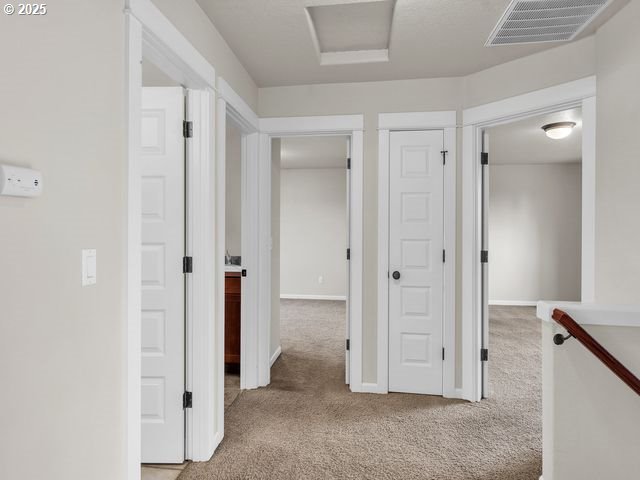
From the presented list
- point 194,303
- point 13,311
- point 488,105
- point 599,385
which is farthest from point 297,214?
point 13,311

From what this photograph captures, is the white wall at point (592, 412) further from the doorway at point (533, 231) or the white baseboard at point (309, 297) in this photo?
the white baseboard at point (309, 297)

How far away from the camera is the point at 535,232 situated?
22.2 ft

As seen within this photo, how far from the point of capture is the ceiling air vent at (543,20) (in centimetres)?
181

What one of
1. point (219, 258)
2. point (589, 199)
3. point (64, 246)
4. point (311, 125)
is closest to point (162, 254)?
point (219, 258)

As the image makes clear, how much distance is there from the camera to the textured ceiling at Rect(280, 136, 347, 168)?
5250 mm

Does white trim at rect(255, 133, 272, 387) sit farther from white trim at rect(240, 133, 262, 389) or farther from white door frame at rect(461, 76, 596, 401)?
white door frame at rect(461, 76, 596, 401)

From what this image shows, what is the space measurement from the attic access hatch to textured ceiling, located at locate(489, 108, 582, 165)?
2244 millimetres

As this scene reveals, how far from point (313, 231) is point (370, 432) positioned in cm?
502

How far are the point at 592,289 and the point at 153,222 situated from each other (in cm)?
262

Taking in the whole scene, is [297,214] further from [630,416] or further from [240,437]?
[630,416]

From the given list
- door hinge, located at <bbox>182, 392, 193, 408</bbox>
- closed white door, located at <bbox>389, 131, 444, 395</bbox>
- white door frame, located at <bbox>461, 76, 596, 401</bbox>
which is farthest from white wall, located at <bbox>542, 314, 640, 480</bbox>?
door hinge, located at <bbox>182, 392, 193, 408</bbox>

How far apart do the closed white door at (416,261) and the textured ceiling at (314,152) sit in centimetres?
184

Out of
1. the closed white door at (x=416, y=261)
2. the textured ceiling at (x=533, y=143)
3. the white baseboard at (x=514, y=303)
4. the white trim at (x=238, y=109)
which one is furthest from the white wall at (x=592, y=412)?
the white baseboard at (x=514, y=303)

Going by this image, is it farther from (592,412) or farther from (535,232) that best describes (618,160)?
(535,232)
